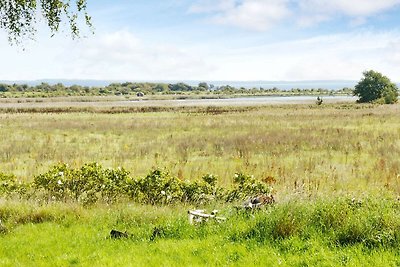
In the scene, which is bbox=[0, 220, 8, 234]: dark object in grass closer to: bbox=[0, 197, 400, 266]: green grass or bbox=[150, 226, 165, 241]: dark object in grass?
bbox=[0, 197, 400, 266]: green grass

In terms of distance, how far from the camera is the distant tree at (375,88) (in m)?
96.6

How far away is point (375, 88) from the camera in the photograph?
98938 mm

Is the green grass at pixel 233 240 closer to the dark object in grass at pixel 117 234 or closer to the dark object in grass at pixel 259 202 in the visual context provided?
the dark object in grass at pixel 117 234

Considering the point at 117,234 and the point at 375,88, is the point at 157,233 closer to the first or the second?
the point at 117,234

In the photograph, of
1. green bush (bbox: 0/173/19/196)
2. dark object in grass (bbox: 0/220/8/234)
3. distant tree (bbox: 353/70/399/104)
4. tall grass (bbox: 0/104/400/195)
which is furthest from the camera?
distant tree (bbox: 353/70/399/104)

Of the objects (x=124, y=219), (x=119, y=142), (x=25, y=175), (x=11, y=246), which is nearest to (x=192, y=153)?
(x=119, y=142)

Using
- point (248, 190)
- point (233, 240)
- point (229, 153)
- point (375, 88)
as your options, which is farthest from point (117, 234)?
point (375, 88)

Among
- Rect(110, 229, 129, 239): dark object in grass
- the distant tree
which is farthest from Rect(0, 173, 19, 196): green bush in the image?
the distant tree

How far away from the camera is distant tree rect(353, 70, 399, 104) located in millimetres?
96625

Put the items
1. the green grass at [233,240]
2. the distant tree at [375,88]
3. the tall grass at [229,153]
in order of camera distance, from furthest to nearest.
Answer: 1. the distant tree at [375,88]
2. the tall grass at [229,153]
3. the green grass at [233,240]

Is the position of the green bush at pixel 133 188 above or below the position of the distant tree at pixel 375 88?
below

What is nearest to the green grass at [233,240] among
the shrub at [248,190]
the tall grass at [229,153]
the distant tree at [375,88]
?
the shrub at [248,190]

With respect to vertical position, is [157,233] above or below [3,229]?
above

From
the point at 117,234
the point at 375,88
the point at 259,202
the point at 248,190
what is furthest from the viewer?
the point at 375,88
